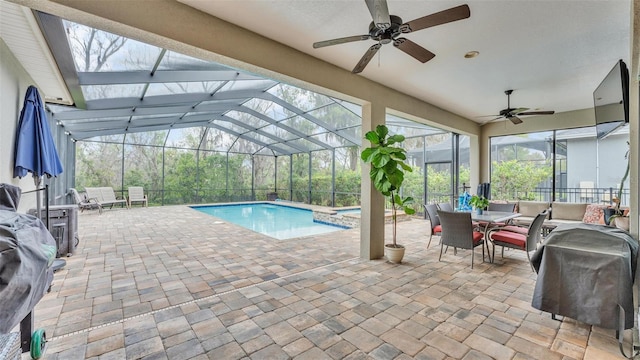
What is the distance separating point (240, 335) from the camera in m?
2.14

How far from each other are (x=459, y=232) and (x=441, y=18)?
115 inches

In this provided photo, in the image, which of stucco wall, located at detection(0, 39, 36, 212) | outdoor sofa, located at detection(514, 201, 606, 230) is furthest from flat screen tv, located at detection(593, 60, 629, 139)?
stucco wall, located at detection(0, 39, 36, 212)

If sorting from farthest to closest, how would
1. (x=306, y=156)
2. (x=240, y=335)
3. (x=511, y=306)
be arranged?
1. (x=306, y=156)
2. (x=511, y=306)
3. (x=240, y=335)

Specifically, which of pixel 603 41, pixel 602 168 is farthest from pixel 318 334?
pixel 602 168

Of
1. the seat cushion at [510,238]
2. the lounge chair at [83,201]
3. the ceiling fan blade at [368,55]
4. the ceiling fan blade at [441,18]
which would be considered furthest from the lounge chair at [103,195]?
the seat cushion at [510,238]

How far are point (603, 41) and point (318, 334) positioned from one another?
14.5 feet

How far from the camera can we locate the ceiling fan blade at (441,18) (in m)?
1.98

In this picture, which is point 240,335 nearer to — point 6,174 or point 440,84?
point 6,174

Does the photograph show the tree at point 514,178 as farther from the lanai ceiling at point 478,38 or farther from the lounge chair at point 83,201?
the lounge chair at point 83,201

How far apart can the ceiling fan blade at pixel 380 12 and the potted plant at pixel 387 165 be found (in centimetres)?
185

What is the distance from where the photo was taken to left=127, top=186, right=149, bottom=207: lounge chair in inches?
403

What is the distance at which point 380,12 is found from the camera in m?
1.98

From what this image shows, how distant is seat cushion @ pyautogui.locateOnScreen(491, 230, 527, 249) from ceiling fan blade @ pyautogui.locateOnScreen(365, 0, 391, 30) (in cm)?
342

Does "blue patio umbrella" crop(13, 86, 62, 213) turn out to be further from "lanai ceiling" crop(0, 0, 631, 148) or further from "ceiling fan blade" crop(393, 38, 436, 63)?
"ceiling fan blade" crop(393, 38, 436, 63)
